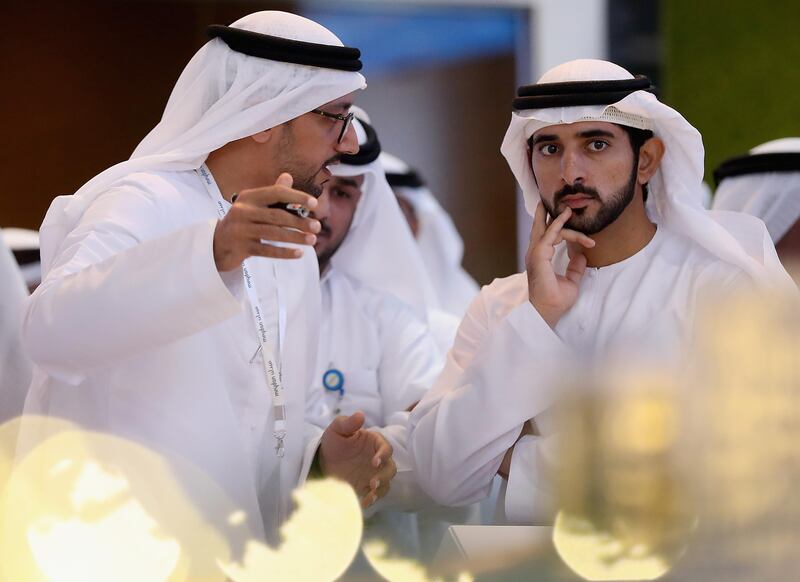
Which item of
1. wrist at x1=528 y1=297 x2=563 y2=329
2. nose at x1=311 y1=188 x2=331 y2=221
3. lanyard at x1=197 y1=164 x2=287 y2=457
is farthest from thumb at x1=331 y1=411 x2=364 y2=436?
nose at x1=311 y1=188 x2=331 y2=221

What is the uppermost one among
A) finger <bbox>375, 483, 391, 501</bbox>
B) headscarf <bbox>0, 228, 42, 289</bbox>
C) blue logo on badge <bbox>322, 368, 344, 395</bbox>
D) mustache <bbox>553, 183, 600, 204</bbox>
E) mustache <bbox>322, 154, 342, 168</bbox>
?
mustache <bbox>322, 154, 342, 168</bbox>

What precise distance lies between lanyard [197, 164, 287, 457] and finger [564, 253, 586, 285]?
699 mm

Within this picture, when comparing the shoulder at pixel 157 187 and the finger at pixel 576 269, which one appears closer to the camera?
the shoulder at pixel 157 187

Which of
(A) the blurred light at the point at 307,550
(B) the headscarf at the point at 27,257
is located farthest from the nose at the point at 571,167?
(B) the headscarf at the point at 27,257

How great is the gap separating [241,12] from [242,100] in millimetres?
3923

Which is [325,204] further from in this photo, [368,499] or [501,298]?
[368,499]

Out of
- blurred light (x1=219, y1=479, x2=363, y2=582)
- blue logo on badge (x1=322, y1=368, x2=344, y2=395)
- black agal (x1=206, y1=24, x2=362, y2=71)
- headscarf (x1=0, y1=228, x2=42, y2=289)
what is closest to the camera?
blurred light (x1=219, y1=479, x2=363, y2=582)

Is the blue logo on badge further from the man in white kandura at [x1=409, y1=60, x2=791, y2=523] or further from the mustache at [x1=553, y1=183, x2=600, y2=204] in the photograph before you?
the mustache at [x1=553, y1=183, x2=600, y2=204]

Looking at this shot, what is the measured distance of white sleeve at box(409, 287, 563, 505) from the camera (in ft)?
7.71

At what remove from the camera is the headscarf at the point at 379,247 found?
3510 millimetres

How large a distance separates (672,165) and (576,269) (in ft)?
1.14

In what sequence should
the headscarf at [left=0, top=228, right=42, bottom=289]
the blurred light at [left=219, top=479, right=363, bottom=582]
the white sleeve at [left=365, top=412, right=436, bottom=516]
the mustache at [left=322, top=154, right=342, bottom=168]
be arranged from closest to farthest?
the blurred light at [left=219, top=479, right=363, bottom=582] → the white sleeve at [left=365, top=412, right=436, bottom=516] → the mustache at [left=322, top=154, right=342, bottom=168] → the headscarf at [left=0, top=228, right=42, bottom=289]

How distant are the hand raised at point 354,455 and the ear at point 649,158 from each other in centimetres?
89

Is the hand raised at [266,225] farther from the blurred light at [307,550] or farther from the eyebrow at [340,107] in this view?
the eyebrow at [340,107]
